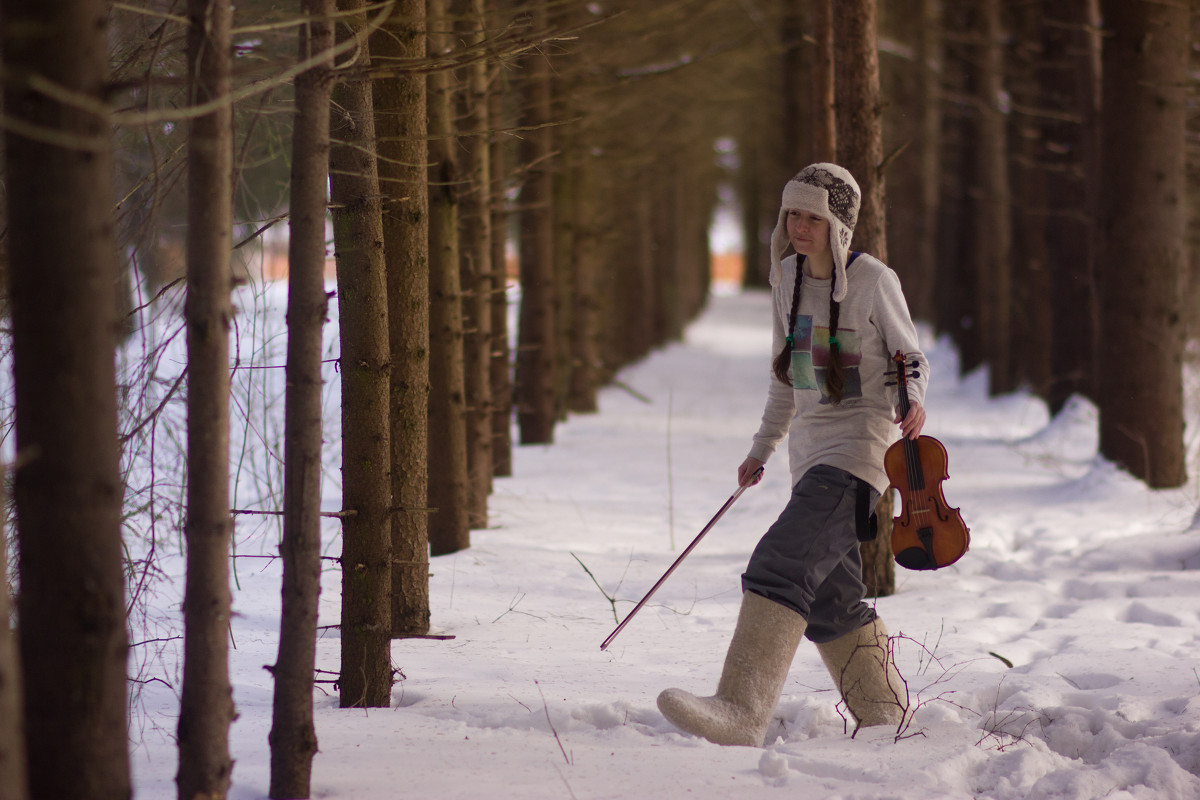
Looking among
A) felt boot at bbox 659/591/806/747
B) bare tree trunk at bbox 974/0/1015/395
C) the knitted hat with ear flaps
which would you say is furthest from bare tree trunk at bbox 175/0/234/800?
bare tree trunk at bbox 974/0/1015/395

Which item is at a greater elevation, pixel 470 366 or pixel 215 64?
pixel 215 64

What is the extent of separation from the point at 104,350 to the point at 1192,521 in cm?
673

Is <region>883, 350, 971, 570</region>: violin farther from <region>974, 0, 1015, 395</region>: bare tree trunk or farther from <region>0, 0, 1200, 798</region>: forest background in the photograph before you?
<region>974, 0, 1015, 395</region>: bare tree trunk

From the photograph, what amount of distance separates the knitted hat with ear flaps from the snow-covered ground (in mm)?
1460

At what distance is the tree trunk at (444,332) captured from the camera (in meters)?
6.01

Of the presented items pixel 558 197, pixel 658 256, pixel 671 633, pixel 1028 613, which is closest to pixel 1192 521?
pixel 1028 613

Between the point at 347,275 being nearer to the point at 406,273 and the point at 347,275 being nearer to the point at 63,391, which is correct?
the point at 406,273

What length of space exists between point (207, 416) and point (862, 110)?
3.95 meters

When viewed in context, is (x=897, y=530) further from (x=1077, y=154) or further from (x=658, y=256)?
(x=658, y=256)

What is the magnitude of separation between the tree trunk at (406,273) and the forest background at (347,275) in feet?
0.05

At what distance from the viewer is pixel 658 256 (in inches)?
912

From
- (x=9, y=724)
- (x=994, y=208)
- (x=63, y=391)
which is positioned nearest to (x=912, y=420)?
(x=63, y=391)

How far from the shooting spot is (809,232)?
3559 millimetres

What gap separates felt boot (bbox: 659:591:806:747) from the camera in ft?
11.0
